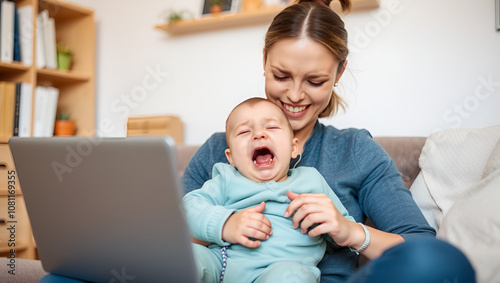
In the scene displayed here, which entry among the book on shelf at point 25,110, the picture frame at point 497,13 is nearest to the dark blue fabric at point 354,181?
the picture frame at point 497,13

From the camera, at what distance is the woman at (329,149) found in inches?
40.8

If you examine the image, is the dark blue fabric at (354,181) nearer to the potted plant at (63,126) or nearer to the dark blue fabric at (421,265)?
the dark blue fabric at (421,265)

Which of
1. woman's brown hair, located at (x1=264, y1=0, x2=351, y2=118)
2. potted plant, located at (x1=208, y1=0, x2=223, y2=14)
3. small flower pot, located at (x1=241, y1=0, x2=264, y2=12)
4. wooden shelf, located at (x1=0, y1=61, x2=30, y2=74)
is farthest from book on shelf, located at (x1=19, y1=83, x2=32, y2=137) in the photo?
woman's brown hair, located at (x1=264, y1=0, x2=351, y2=118)

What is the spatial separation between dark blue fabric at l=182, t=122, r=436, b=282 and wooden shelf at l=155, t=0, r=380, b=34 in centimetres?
100

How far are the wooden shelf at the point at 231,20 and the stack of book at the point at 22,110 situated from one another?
836mm

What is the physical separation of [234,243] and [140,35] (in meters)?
2.24

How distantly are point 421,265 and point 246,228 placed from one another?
40cm

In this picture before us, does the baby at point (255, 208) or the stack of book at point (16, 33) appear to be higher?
the stack of book at point (16, 33)

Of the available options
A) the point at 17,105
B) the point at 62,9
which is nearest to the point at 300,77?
the point at 17,105

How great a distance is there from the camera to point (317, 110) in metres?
1.29

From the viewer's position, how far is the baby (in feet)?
2.83

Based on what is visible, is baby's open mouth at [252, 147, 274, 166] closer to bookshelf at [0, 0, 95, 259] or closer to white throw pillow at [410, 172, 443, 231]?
white throw pillow at [410, 172, 443, 231]

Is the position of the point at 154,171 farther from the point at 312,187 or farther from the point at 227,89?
the point at 227,89

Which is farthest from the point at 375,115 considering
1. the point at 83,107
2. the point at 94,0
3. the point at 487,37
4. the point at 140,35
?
the point at 94,0
